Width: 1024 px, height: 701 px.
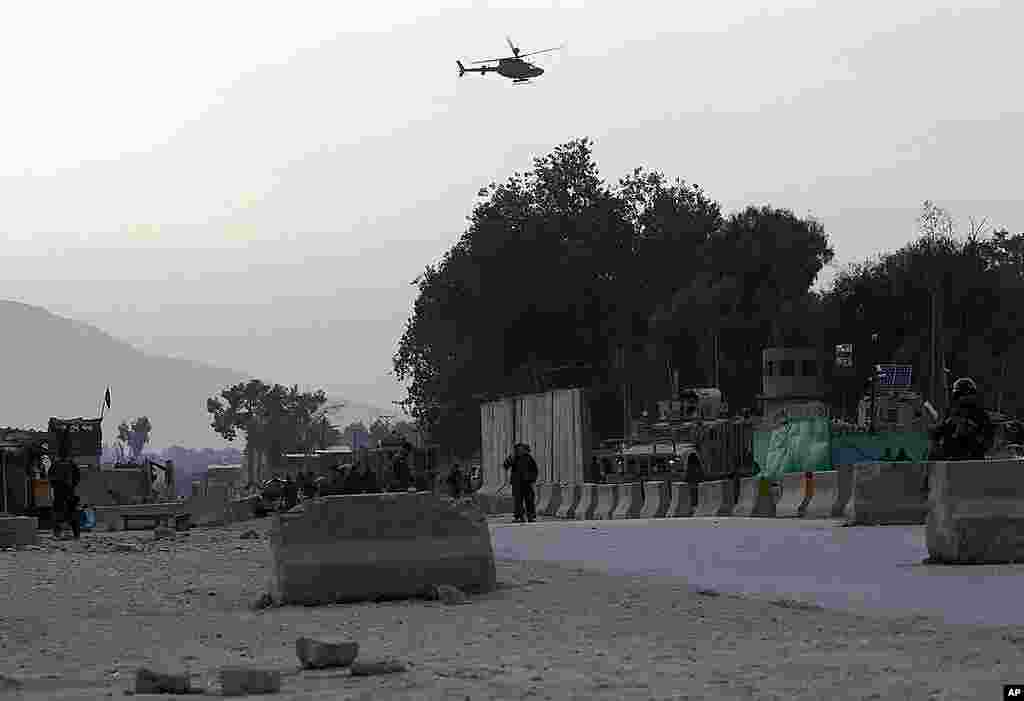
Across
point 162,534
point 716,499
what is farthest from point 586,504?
point 162,534

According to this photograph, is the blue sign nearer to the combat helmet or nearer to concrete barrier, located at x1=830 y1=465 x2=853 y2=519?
concrete barrier, located at x1=830 y1=465 x2=853 y2=519

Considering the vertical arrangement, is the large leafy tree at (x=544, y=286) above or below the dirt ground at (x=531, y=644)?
above

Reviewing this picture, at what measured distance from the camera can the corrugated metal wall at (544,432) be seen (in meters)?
59.3

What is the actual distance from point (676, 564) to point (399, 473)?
30.1 metres

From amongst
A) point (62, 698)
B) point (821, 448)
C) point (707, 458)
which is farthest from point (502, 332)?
point (62, 698)

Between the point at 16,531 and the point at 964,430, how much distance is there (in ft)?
72.0

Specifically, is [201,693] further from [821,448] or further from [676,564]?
[821,448]

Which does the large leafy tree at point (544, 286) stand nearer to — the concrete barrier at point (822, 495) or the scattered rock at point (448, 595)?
the concrete barrier at point (822, 495)

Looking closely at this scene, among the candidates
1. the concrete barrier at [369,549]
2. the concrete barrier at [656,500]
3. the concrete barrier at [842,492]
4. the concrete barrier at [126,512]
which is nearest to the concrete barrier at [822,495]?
the concrete barrier at [842,492]

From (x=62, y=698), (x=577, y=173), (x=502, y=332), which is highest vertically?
(x=577, y=173)

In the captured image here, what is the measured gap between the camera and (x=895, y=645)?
1111 centimetres

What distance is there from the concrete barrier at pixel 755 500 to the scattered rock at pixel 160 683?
2676 centimetres

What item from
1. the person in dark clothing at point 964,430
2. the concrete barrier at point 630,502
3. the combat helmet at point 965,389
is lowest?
the concrete barrier at point 630,502

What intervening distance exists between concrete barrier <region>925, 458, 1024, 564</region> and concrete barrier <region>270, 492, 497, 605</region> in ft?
13.6
